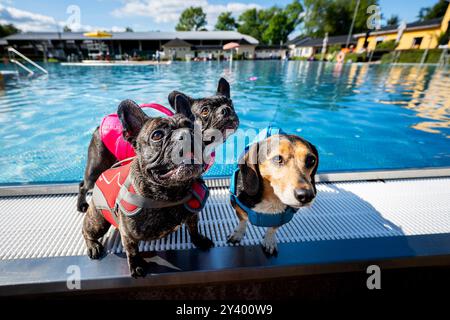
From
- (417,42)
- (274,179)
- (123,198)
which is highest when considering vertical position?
(417,42)

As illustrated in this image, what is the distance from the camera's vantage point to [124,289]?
6.79 feet

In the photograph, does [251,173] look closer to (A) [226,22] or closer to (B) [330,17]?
(B) [330,17]

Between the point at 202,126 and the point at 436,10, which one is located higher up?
the point at 436,10

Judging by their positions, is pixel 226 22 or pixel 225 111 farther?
pixel 226 22

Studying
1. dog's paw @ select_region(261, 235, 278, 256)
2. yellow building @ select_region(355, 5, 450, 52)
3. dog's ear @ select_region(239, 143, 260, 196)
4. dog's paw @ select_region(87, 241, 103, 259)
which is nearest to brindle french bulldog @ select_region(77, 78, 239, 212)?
dog's ear @ select_region(239, 143, 260, 196)

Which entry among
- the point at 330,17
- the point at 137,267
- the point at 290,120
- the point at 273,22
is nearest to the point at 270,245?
the point at 137,267

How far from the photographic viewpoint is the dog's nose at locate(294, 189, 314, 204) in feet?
5.60

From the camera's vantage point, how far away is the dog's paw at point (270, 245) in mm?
2257

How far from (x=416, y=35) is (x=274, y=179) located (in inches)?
2349

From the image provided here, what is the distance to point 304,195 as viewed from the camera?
171 centimetres

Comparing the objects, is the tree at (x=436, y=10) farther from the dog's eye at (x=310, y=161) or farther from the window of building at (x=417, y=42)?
the dog's eye at (x=310, y=161)

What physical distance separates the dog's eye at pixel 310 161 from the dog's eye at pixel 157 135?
118cm

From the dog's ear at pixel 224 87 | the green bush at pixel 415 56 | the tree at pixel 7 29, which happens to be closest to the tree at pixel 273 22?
the green bush at pixel 415 56
